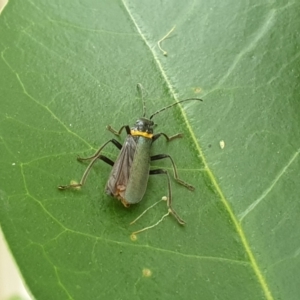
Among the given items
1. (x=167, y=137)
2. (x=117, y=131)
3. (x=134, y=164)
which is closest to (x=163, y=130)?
(x=167, y=137)

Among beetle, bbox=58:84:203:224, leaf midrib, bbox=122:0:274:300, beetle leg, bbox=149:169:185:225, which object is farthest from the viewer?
beetle, bbox=58:84:203:224

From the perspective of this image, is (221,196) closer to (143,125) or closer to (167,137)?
(167,137)

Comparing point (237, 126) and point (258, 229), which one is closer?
point (258, 229)

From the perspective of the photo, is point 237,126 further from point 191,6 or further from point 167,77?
point 191,6

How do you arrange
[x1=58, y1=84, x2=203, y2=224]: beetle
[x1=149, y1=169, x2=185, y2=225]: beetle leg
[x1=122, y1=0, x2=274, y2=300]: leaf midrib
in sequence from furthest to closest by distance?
[x1=58, y1=84, x2=203, y2=224]: beetle, [x1=149, y1=169, x2=185, y2=225]: beetle leg, [x1=122, y1=0, x2=274, y2=300]: leaf midrib

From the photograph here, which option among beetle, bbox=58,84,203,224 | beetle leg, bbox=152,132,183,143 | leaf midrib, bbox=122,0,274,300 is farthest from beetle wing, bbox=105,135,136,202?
leaf midrib, bbox=122,0,274,300

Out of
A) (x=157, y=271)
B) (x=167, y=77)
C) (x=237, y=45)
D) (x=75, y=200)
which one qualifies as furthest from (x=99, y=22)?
(x=157, y=271)

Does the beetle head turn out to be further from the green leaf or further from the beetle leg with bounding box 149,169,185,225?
the beetle leg with bounding box 149,169,185,225
